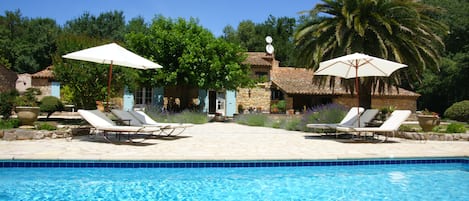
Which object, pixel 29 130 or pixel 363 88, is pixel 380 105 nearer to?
pixel 363 88

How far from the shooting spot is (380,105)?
3422 centimetres

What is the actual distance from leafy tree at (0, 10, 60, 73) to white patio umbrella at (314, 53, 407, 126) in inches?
1364

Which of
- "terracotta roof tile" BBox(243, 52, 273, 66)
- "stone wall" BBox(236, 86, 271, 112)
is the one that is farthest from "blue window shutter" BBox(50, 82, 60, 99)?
"terracotta roof tile" BBox(243, 52, 273, 66)

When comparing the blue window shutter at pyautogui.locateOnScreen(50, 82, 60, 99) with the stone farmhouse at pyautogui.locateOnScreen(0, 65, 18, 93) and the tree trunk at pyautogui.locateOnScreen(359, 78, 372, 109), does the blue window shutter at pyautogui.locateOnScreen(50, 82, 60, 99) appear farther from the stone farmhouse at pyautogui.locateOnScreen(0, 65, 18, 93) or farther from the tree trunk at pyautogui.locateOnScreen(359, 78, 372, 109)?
the tree trunk at pyautogui.locateOnScreen(359, 78, 372, 109)

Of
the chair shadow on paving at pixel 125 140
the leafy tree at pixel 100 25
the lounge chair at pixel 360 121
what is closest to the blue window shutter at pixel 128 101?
the chair shadow on paving at pixel 125 140

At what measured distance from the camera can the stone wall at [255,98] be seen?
106ft

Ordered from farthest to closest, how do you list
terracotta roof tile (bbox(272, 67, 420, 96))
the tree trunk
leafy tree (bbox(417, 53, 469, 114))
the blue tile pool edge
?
1. terracotta roof tile (bbox(272, 67, 420, 96))
2. leafy tree (bbox(417, 53, 469, 114))
3. the tree trunk
4. the blue tile pool edge

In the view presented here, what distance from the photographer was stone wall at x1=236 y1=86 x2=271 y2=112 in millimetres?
32375

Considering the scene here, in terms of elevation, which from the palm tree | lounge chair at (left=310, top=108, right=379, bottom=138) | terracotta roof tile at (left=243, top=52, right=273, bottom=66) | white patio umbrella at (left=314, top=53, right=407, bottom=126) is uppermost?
terracotta roof tile at (left=243, top=52, right=273, bottom=66)

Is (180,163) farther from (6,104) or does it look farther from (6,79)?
(6,79)

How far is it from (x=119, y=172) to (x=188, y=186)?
56.8 inches

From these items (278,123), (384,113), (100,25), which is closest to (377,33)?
(278,123)

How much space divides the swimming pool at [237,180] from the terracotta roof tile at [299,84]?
954 inches

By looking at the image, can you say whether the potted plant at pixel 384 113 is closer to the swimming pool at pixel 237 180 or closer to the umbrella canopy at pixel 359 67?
the umbrella canopy at pixel 359 67
